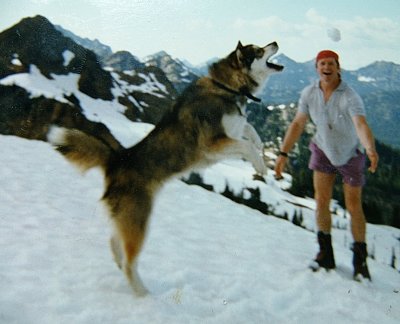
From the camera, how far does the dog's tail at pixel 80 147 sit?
372cm

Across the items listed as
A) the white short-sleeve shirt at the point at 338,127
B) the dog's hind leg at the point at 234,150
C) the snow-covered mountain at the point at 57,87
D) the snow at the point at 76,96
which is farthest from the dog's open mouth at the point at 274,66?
the snow at the point at 76,96

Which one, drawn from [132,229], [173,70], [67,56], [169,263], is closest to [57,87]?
[67,56]

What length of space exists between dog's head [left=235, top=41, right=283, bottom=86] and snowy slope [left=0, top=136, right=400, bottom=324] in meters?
1.70

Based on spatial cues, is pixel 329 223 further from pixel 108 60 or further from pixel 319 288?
pixel 108 60

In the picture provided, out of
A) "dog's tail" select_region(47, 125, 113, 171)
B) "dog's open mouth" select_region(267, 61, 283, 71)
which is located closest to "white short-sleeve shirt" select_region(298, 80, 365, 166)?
"dog's open mouth" select_region(267, 61, 283, 71)

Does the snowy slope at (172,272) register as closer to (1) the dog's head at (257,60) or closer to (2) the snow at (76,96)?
(1) the dog's head at (257,60)

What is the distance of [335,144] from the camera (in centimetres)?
486

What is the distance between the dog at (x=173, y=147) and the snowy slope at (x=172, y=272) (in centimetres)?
31

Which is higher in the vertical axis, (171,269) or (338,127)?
(338,127)

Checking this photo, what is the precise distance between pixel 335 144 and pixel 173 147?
2.05 meters

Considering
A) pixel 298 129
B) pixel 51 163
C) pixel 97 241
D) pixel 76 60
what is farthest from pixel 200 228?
pixel 76 60

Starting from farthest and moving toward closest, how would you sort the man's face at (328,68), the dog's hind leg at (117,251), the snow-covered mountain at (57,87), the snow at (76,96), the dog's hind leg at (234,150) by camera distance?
the snow at (76,96), the snow-covered mountain at (57,87), the man's face at (328,68), the dog's hind leg at (117,251), the dog's hind leg at (234,150)

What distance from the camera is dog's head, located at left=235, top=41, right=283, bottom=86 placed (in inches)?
177

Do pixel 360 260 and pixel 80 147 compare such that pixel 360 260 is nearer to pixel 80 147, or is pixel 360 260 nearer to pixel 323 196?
pixel 323 196
